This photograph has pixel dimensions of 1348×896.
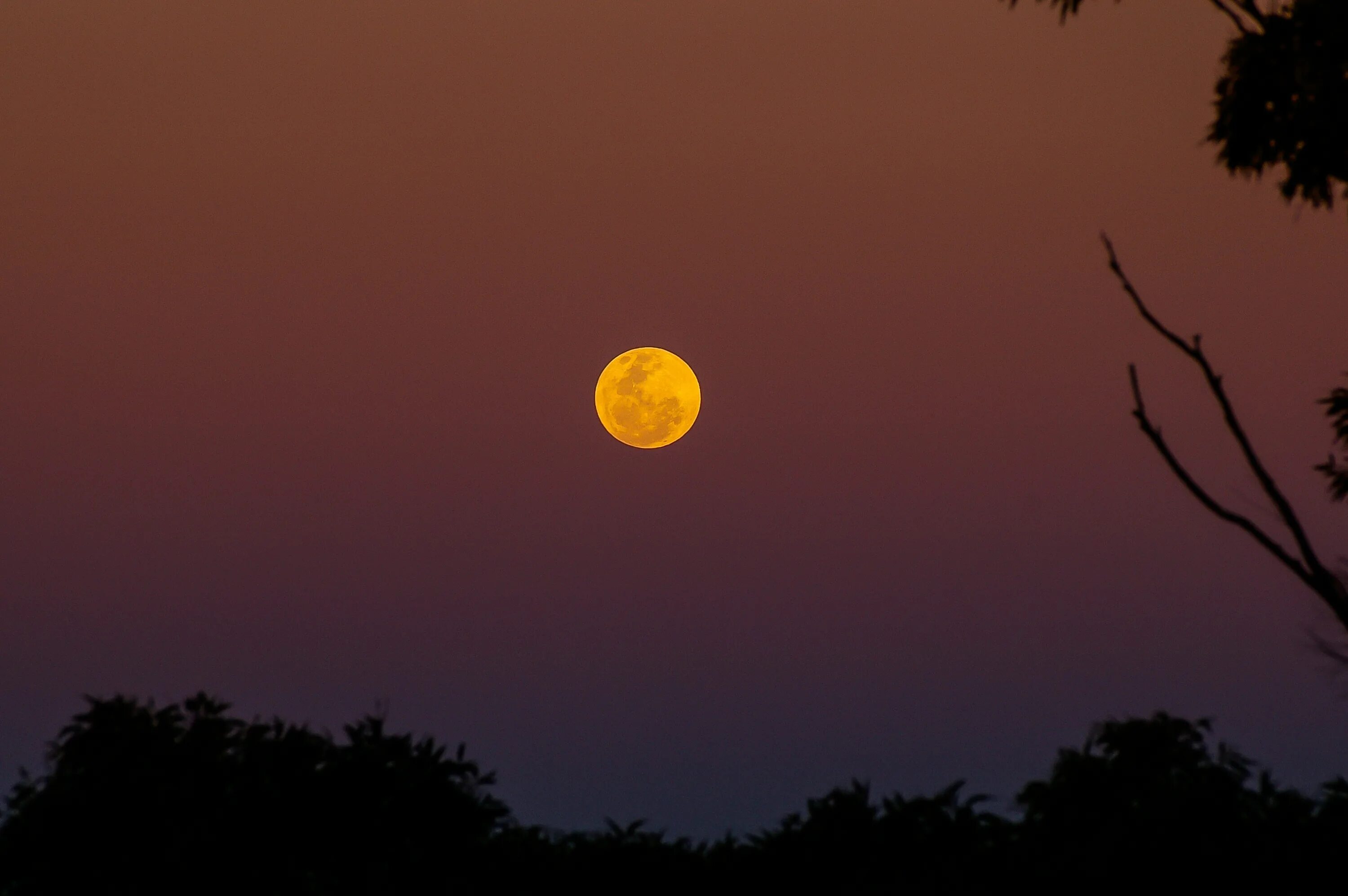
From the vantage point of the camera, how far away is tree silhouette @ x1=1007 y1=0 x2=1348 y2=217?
34.6 ft

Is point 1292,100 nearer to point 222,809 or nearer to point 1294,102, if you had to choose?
point 1294,102

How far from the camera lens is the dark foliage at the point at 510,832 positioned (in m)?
11.7

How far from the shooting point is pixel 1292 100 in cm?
1142

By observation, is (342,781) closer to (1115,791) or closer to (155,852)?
(155,852)

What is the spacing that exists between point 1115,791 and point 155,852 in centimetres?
993

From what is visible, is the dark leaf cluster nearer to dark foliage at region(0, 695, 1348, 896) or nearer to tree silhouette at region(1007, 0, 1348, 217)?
tree silhouette at region(1007, 0, 1348, 217)

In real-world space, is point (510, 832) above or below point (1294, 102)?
below

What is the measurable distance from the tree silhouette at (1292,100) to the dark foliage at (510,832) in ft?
17.4

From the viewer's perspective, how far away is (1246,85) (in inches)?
460

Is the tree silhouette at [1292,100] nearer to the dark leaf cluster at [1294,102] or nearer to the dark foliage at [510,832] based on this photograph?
the dark leaf cluster at [1294,102]

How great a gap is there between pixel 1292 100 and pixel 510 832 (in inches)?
407

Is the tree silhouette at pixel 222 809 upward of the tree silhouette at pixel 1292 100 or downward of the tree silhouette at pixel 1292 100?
downward

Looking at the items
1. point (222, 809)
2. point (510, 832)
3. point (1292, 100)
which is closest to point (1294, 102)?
point (1292, 100)

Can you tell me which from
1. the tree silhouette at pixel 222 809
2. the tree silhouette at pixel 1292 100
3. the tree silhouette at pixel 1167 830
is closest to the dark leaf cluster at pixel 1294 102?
the tree silhouette at pixel 1292 100
